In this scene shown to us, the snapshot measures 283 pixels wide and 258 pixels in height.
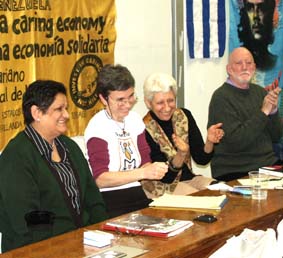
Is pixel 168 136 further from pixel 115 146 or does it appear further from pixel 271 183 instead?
pixel 271 183

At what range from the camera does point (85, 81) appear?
12.3 ft

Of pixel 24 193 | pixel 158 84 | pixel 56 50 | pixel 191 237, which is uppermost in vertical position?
pixel 56 50

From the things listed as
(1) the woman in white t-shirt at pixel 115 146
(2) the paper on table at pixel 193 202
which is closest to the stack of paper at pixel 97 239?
(2) the paper on table at pixel 193 202

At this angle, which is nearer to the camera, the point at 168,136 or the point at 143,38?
the point at 168,136

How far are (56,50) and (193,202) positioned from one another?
137 centimetres

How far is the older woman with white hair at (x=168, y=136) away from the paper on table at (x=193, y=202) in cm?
75

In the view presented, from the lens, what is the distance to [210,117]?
3.99 metres

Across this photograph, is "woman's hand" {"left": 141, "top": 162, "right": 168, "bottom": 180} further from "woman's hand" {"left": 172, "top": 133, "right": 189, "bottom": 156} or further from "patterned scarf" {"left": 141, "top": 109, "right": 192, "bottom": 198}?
"patterned scarf" {"left": 141, "top": 109, "right": 192, "bottom": 198}

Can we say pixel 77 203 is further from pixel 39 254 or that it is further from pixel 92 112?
pixel 92 112

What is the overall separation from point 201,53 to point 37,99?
212cm

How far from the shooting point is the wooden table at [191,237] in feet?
6.71

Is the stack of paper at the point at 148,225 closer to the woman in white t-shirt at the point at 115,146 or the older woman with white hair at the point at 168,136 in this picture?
the woman in white t-shirt at the point at 115,146

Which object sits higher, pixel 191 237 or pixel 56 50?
pixel 56 50

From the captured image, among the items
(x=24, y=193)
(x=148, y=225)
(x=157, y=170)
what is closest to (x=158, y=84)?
(x=157, y=170)
